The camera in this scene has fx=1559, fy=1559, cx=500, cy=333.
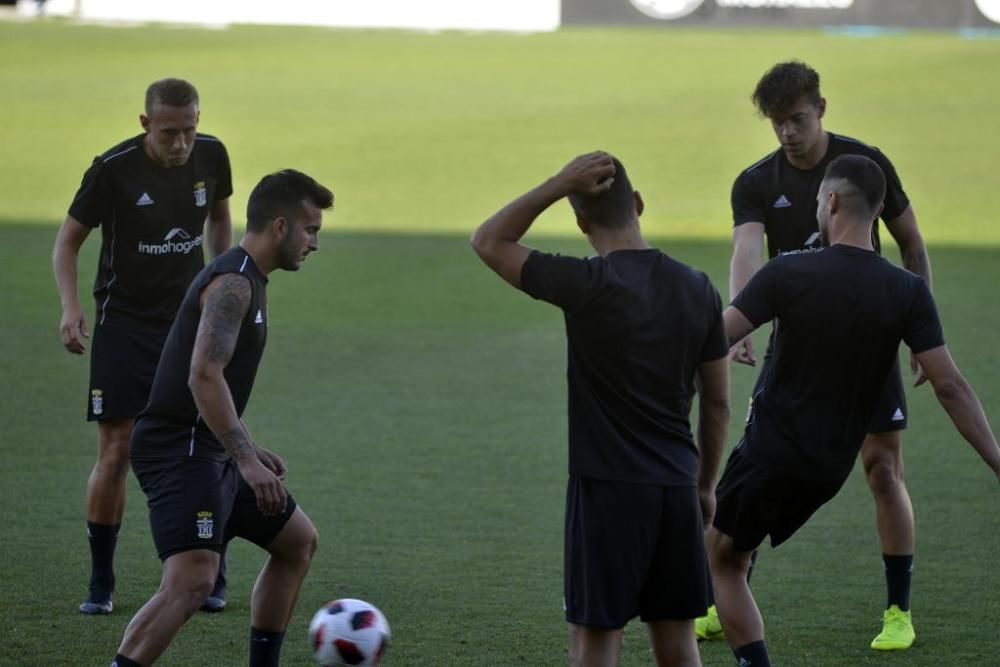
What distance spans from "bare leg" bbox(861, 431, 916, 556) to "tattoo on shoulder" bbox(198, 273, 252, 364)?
2898mm

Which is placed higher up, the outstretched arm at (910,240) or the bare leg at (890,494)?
the outstretched arm at (910,240)

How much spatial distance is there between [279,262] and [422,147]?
21601 mm

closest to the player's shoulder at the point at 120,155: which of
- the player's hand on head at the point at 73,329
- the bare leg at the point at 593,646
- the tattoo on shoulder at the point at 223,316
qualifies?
the player's hand on head at the point at 73,329

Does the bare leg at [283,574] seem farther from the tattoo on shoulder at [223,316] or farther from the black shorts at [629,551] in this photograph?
the black shorts at [629,551]

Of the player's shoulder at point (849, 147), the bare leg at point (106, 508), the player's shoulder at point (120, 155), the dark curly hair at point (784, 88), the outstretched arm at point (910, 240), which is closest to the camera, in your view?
the dark curly hair at point (784, 88)

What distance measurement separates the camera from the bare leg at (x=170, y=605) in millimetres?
5340

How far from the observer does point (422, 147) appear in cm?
2691

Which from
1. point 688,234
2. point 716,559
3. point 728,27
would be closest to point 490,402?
point 716,559

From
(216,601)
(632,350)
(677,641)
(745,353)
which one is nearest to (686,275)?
(632,350)

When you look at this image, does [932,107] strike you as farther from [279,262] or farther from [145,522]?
[279,262]

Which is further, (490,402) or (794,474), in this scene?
(490,402)

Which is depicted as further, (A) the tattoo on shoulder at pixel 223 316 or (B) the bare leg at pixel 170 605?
(B) the bare leg at pixel 170 605

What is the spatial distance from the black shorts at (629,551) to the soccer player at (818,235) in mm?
1883

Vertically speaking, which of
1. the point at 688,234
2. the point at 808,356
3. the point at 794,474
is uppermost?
the point at 688,234
